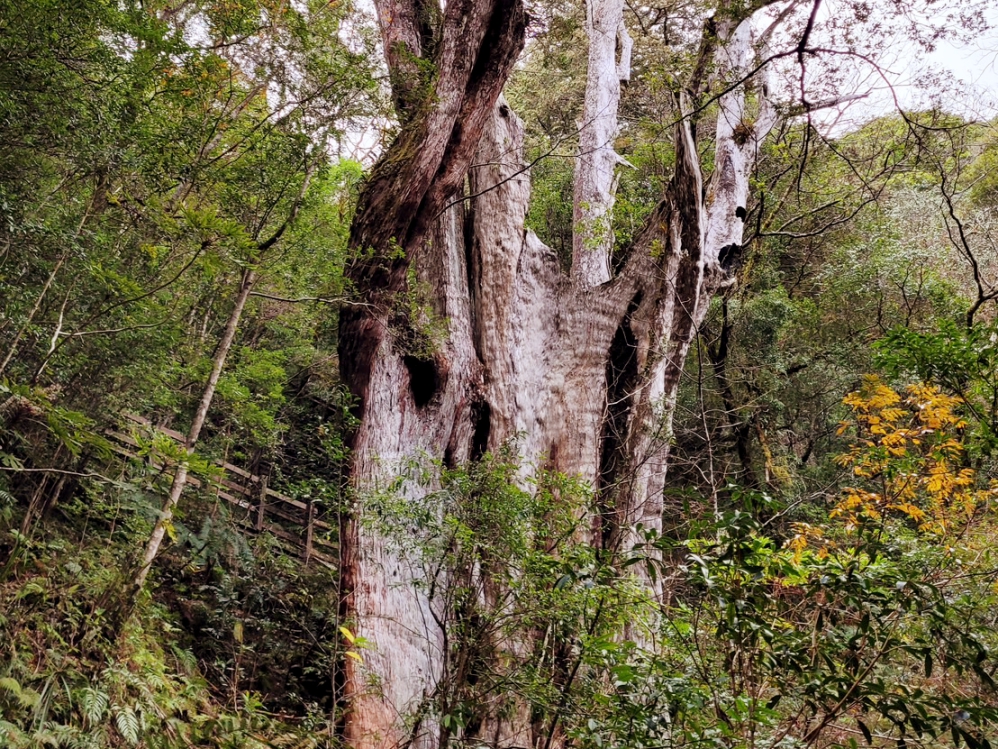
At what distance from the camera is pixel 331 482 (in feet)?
20.1

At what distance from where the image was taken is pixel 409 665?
16.3ft

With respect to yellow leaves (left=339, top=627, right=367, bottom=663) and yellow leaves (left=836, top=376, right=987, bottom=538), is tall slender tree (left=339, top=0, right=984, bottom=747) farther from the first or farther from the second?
yellow leaves (left=836, top=376, right=987, bottom=538)

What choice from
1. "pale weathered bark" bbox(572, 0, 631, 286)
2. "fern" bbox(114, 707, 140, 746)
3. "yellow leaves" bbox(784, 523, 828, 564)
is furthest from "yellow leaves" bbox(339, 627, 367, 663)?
"pale weathered bark" bbox(572, 0, 631, 286)

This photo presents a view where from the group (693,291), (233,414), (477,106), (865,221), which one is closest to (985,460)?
(865,221)

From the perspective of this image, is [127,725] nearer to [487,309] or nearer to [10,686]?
[10,686]

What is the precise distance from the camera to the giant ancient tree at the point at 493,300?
5.16m

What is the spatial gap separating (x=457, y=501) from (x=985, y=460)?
9364 millimetres

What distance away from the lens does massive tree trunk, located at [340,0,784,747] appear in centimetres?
513

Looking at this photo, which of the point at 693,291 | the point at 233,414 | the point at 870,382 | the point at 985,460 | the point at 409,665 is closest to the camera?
the point at 409,665

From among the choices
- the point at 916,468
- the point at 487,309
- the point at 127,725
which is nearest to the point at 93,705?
the point at 127,725

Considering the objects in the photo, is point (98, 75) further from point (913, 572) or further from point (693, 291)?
point (913, 572)

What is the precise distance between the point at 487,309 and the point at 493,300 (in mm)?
130

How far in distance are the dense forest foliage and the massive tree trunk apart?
320 mm

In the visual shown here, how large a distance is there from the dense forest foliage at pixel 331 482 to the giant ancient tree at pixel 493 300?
1.02 feet
